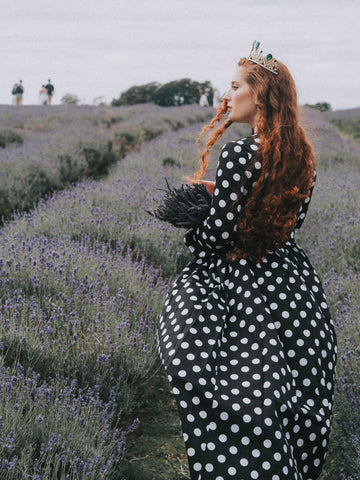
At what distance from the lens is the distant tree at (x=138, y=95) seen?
1142 inches

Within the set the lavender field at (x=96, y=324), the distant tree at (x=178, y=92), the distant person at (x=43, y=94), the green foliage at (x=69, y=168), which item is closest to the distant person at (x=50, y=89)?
the distant person at (x=43, y=94)

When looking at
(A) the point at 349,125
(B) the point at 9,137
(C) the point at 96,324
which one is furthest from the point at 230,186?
(A) the point at 349,125

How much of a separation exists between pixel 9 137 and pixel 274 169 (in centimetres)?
953

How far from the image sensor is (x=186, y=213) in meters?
2.11

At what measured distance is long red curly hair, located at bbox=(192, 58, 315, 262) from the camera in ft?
6.39

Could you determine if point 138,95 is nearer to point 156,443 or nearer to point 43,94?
point 43,94

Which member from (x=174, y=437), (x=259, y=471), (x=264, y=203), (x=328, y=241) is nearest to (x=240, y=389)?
(x=259, y=471)

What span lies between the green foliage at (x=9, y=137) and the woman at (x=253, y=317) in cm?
888

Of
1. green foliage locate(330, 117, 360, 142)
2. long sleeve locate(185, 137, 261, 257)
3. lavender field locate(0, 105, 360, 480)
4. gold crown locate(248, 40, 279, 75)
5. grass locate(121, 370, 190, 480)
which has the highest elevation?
green foliage locate(330, 117, 360, 142)

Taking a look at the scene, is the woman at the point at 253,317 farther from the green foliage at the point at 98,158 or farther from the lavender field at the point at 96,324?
the green foliage at the point at 98,158

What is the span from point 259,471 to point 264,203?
3.24 feet

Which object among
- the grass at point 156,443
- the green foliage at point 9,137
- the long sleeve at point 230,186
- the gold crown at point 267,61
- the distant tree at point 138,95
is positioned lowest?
the grass at point 156,443

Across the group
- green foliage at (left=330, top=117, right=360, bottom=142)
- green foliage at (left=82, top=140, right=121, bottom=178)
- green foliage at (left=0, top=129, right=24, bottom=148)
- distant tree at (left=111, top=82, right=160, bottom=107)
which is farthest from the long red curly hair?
distant tree at (left=111, top=82, right=160, bottom=107)

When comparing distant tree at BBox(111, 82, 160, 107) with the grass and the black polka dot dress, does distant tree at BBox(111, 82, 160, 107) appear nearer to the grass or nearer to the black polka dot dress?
the grass
